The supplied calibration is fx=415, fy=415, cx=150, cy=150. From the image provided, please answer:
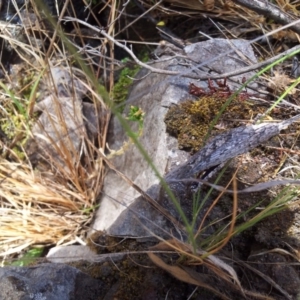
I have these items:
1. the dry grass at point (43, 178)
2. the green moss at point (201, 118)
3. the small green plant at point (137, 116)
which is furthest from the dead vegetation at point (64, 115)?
the green moss at point (201, 118)

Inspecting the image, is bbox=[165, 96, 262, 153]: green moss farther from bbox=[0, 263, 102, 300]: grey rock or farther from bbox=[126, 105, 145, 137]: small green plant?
bbox=[0, 263, 102, 300]: grey rock

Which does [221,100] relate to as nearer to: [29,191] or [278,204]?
[278,204]

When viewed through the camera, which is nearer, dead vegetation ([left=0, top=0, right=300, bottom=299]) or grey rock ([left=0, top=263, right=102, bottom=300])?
grey rock ([left=0, top=263, right=102, bottom=300])

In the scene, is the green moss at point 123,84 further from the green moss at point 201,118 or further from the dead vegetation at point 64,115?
the green moss at point 201,118

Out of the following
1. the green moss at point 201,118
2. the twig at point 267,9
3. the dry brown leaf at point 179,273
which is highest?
the twig at point 267,9

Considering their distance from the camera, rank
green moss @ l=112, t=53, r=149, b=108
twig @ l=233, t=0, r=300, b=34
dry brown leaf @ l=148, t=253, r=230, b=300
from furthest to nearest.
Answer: green moss @ l=112, t=53, r=149, b=108 → twig @ l=233, t=0, r=300, b=34 → dry brown leaf @ l=148, t=253, r=230, b=300

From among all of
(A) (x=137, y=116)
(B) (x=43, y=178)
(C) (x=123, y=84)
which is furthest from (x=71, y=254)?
(C) (x=123, y=84)

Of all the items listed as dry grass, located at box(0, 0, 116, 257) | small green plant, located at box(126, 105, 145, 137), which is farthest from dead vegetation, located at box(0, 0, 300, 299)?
small green plant, located at box(126, 105, 145, 137)

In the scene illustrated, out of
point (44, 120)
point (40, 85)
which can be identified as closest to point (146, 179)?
point (44, 120)
